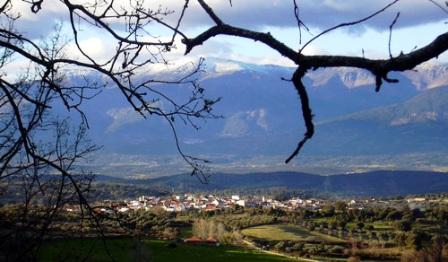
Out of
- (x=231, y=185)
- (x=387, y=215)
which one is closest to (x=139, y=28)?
(x=387, y=215)

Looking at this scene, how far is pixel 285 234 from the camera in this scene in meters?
46.2

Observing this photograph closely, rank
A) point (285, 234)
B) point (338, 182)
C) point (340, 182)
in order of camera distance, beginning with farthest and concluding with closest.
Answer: point (338, 182) → point (340, 182) → point (285, 234)

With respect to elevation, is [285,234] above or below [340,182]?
below

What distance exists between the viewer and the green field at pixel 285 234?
1718 inches

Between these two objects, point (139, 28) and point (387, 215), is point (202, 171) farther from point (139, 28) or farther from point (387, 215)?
point (387, 215)

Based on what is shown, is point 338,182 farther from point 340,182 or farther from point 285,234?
point 285,234

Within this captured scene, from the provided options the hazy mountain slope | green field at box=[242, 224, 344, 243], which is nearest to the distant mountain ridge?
the hazy mountain slope

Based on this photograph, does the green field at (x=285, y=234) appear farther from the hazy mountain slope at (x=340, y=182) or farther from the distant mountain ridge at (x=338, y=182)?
the hazy mountain slope at (x=340, y=182)

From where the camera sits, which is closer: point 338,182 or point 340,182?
point 340,182

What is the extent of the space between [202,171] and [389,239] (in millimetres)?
41180

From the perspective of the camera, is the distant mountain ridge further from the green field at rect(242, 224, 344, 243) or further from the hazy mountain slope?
the green field at rect(242, 224, 344, 243)

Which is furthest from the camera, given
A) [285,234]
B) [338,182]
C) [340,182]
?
[338,182]

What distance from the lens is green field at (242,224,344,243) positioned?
43.6 metres

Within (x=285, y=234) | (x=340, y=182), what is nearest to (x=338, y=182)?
(x=340, y=182)
